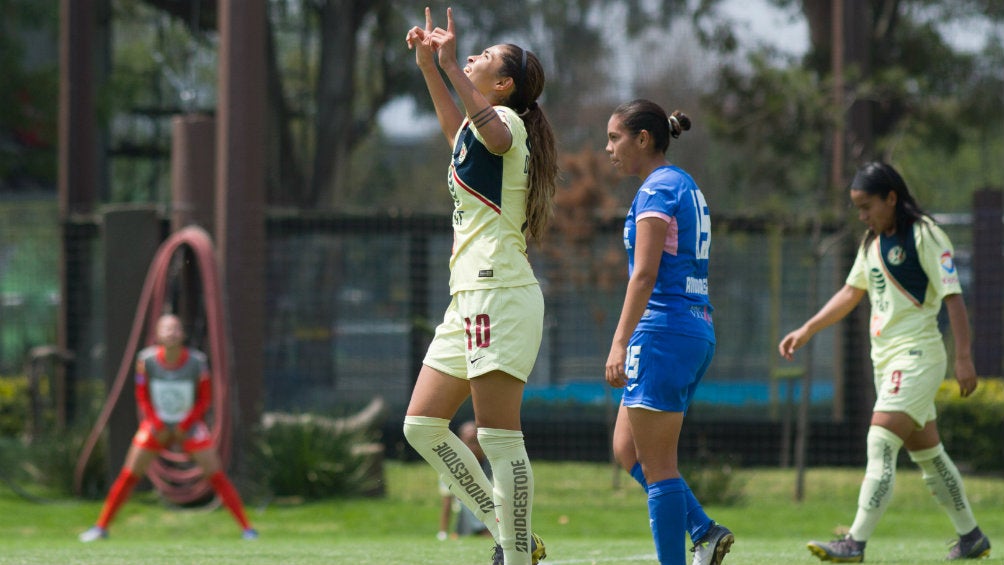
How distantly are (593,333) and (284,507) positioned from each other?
4317 mm

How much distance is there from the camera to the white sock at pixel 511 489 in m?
4.82

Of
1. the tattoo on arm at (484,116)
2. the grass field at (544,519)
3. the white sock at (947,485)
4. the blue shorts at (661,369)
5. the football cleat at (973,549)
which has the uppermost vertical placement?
the tattoo on arm at (484,116)

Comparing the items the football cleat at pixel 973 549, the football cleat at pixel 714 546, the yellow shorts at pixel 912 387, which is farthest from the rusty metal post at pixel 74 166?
the football cleat at pixel 714 546

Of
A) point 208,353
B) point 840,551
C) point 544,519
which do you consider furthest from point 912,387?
point 208,353

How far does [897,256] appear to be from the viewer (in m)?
6.68

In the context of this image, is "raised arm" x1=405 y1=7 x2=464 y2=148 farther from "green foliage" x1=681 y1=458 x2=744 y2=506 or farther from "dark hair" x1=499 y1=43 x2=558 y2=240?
"green foliage" x1=681 y1=458 x2=744 y2=506

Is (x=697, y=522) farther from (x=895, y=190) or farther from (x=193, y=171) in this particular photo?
(x=193, y=171)

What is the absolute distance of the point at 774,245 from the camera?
14219mm

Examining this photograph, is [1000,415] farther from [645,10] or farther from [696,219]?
[696,219]

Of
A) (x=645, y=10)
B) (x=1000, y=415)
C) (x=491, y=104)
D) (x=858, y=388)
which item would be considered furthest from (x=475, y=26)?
(x=491, y=104)

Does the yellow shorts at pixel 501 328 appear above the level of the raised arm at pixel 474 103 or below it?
below

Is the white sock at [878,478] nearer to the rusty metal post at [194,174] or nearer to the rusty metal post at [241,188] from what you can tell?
the rusty metal post at [241,188]

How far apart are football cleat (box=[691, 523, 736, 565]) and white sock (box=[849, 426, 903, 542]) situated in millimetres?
1554

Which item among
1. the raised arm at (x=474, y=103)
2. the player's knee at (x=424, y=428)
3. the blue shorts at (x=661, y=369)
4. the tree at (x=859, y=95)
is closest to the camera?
the raised arm at (x=474, y=103)
